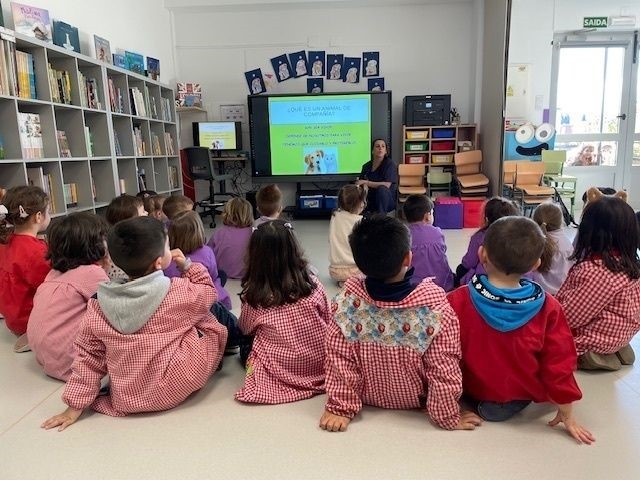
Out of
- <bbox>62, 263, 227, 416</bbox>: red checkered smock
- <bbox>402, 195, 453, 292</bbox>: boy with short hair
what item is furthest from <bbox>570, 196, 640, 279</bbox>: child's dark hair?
<bbox>62, 263, 227, 416</bbox>: red checkered smock

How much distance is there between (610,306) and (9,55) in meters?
3.76

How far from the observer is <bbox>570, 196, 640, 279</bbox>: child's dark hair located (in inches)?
67.2

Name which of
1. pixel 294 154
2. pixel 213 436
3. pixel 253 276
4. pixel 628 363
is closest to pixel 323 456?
pixel 213 436

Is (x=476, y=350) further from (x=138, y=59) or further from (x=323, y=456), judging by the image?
(x=138, y=59)

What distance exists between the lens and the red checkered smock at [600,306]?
68.6 inches

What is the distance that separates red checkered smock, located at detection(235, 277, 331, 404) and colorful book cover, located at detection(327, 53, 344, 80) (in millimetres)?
5444

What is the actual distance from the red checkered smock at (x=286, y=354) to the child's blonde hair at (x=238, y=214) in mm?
1470

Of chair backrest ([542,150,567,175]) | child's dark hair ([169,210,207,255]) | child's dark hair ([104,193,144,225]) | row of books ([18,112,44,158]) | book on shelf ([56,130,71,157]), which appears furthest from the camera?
chair backrest ([542,150,567,175])

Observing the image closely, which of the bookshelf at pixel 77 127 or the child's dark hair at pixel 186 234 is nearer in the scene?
the child's dark hair at pixel 186 234

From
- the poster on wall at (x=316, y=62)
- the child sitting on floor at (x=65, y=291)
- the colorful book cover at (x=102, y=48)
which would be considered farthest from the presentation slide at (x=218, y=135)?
the child sitting on floor at (x=65, y=291)

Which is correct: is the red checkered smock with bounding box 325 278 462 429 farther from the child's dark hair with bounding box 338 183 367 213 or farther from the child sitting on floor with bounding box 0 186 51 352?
the child's dark hair with bounding box 338 183 367 213

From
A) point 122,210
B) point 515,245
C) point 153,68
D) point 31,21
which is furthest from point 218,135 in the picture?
point 515,245

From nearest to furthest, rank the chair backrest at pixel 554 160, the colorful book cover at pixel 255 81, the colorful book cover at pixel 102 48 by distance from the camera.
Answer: the colorful book cover at pixel 102 48
the chair backrest at pixel 554 160
the colorful book cover at pixel 255 81

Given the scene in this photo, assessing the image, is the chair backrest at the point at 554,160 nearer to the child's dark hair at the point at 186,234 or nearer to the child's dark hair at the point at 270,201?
the child's dark hair at the point at 270,201
